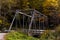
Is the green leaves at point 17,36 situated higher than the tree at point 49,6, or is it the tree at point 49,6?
the tree at point 49,6

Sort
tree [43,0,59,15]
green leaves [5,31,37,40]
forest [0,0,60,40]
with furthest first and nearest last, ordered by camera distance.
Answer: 1. tree [43,0,59,15]
2. forest [0,0,60,40]
3. green leaves [5,31,37,40]

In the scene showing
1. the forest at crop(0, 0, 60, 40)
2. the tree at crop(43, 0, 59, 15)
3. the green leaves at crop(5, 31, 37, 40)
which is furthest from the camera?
the tree at crop(43, 0, 59, 15)

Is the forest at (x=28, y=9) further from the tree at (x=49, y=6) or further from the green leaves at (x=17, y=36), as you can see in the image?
the green leaves at (x=17, y=36)

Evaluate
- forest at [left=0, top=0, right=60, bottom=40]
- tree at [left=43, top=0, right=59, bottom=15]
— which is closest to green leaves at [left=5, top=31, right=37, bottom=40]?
forest at [left=0, top=0, right=60, bottom=40]

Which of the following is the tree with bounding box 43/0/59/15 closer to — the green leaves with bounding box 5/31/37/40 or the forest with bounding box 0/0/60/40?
the forest with bounding box 0/0/60/40

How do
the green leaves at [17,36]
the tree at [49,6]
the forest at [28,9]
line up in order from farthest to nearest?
the tree at [49,6]
the forest at [28,9]
the green leaves at [17,36]

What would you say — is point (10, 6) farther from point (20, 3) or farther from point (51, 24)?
point (51, 24)

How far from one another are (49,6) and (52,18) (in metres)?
1.26

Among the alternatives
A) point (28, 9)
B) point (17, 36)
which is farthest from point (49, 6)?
point (17, 36)

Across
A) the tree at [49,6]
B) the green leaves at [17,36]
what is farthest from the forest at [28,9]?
the green leaves at [17,36]

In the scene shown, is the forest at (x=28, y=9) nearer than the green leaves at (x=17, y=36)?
No

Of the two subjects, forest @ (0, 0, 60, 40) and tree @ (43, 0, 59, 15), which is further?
tree @ (43, 0, 59, 15)

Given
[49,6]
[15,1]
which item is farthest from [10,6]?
[49,6]

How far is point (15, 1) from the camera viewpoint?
73.3 ft
